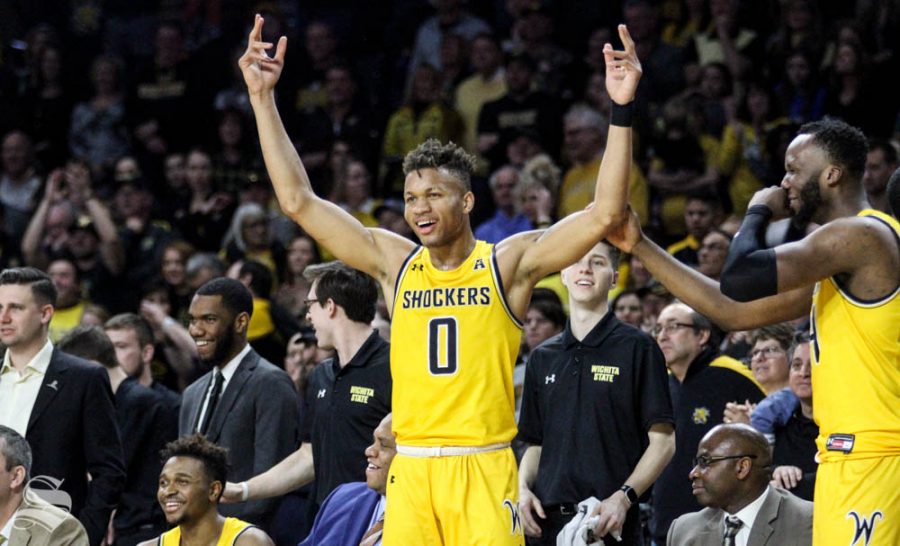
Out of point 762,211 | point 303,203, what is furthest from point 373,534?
point 762,211

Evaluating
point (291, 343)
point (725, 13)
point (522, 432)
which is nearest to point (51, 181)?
point (291, 343)

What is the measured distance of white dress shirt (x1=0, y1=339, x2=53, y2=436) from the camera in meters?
7.68

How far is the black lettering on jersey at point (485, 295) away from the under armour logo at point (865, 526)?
1.60 m

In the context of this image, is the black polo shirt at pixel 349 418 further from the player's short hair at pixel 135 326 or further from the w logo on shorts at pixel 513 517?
the player's short hair at pixel 135 326

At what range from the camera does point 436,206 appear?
561 centimetres

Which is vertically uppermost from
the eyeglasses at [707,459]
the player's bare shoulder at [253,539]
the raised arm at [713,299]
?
the raised arm at [713,299]

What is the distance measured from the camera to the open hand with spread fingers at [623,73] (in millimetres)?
5371

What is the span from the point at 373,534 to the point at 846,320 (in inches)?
107

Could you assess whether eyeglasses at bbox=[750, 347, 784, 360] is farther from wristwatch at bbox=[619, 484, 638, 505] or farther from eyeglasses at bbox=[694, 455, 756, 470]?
wristwatch at bbox=[619, 484, 638, 505]

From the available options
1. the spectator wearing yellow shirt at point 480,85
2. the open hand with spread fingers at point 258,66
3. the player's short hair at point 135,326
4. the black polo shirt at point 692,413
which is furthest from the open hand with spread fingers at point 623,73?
the spectator wearing yellow shirt at point 480,85

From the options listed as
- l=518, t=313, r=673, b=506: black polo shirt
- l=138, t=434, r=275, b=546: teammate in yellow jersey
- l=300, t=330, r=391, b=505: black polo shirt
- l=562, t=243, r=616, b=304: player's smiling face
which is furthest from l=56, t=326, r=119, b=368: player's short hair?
l=562, t=243, r=616, b=304: player's smiling face

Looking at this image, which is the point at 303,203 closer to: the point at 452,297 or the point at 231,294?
the point at 452,297

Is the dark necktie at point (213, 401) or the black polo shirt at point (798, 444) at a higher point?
the dark necktie at point (213, 401)

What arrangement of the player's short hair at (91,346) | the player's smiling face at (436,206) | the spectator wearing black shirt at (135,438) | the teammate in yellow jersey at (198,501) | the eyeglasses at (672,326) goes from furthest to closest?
the player's short hair at (91,346) < the spectator wearing black shirt at (135,438) < the eyeglasses at (672,326) < the teammate in yellow jersey at (198,501) < the player's smiling face at (436,206)
